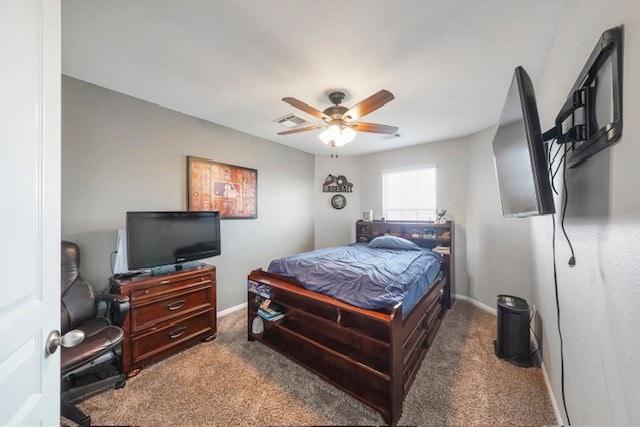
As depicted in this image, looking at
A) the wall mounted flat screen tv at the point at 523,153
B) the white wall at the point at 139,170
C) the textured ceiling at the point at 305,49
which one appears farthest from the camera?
the white wall at the point at 139,170

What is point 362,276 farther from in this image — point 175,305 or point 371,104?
point 175,305

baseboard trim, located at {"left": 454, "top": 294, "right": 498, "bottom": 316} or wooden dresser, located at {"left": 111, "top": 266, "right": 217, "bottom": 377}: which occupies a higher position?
wooden dresser, located at {"left": 111, "top": 266, "right": 217, "bottom": 377}

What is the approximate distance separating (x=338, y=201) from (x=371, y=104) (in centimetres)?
290

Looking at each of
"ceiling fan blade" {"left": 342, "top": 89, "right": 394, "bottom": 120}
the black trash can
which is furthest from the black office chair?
the black trash can

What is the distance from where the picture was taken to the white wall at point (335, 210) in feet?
15.3

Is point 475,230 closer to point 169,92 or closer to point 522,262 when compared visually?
point 522,262

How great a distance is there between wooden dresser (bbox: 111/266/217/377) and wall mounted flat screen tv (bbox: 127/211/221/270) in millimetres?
175

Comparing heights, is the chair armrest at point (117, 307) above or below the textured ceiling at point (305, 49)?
below

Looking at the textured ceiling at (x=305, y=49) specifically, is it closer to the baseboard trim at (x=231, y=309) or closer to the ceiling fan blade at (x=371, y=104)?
the ceiling fan blade at (x=371, y=104)

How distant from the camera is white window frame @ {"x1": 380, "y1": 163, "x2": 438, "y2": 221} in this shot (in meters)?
3.96

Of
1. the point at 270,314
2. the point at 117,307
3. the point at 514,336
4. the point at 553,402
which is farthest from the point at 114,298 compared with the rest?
the point at 514,336

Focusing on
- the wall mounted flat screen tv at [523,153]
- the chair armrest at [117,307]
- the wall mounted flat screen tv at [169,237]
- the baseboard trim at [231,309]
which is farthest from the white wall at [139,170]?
the wall mounted flat screen tv at [523,153]

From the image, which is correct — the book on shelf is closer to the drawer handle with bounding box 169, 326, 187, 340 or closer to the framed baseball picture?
the drawer handle with bounding box 169, 326, 187, 340
